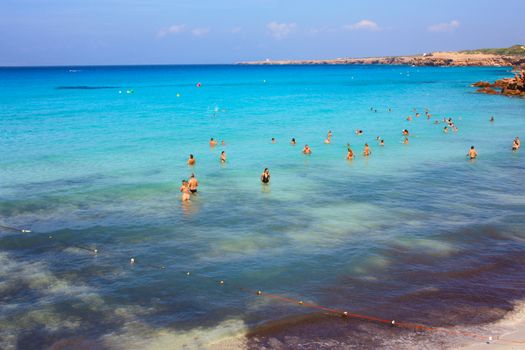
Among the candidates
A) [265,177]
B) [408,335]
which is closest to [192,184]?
[265,177]

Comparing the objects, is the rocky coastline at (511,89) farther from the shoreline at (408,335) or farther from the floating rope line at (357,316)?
the floating rope line at (357,316)

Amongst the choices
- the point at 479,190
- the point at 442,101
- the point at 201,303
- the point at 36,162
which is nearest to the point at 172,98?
the point at 442,101

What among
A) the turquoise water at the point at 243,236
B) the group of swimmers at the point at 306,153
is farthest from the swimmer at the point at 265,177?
the turquoise water at the point at 243,236

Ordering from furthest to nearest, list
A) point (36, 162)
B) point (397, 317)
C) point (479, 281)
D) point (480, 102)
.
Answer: point (480, 102) < point (36, 162) < point (479, 281) < point (397, 317)

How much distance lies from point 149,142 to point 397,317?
36.7 m

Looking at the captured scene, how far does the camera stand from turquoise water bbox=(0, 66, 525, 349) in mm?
16672

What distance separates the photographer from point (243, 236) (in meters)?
23.8

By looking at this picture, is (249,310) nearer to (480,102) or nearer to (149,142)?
(149,142)

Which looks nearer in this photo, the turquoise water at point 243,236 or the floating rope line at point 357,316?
the floating rope line at point 357,316

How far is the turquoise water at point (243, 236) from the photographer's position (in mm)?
16672

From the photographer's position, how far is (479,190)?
31.6 metres

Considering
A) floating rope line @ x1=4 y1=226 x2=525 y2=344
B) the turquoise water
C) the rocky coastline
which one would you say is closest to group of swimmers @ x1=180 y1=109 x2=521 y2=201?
the turquoise water

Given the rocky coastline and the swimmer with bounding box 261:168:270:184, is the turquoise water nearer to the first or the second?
the swimmer with bounding box 261:168:270:184

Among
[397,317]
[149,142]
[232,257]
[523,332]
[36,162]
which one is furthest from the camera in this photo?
[149,142]
